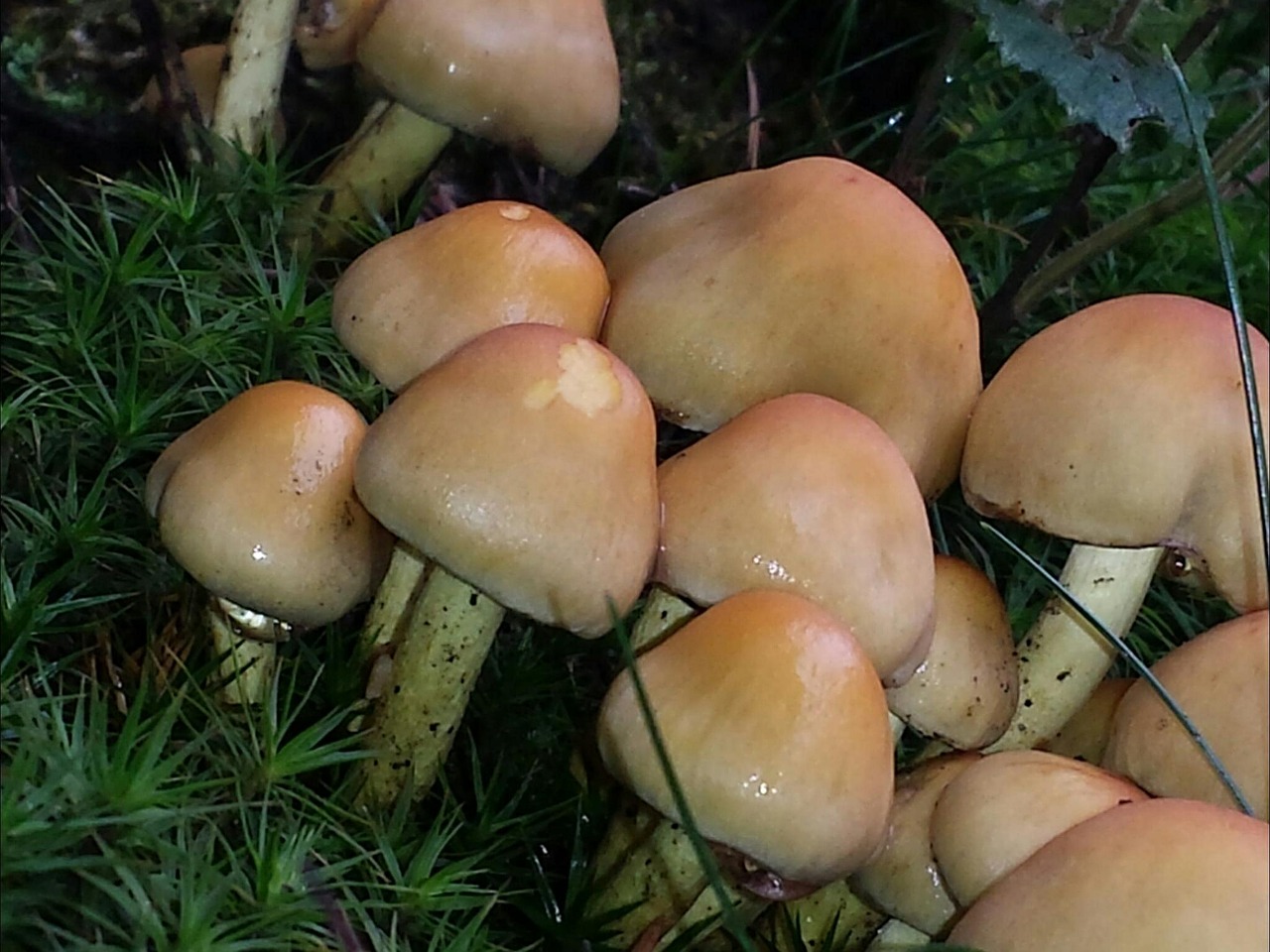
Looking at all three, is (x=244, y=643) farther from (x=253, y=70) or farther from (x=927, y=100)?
→ (x=927, y=100)

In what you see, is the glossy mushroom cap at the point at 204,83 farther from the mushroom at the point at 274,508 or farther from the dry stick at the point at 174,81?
the mushroom at the point at 274,508

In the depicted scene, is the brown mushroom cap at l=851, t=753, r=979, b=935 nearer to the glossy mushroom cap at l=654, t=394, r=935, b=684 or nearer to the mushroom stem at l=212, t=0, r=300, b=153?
the glossy mushroom cap at l=654, t=394, r=935, b=684

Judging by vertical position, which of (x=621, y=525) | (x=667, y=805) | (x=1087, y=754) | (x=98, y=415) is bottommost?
(x=98, y=415)

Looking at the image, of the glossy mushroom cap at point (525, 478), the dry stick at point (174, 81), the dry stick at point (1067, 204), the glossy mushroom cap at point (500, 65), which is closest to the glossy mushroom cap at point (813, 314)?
the glossy mushroom cap at point (525, 478)

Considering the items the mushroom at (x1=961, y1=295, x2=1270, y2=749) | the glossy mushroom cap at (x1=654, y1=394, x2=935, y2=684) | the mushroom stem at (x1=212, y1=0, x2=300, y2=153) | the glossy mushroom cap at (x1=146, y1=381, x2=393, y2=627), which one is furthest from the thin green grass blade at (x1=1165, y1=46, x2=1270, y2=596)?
the mushroom stem at (x1=212, y1=0, x2=300, y2=153)

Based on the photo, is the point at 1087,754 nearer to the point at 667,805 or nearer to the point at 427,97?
the point at 667,805

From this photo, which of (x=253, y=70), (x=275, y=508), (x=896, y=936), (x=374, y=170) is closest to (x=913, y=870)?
(x=896, y=936)

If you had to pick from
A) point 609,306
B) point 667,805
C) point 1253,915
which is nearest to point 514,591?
point 667,805
